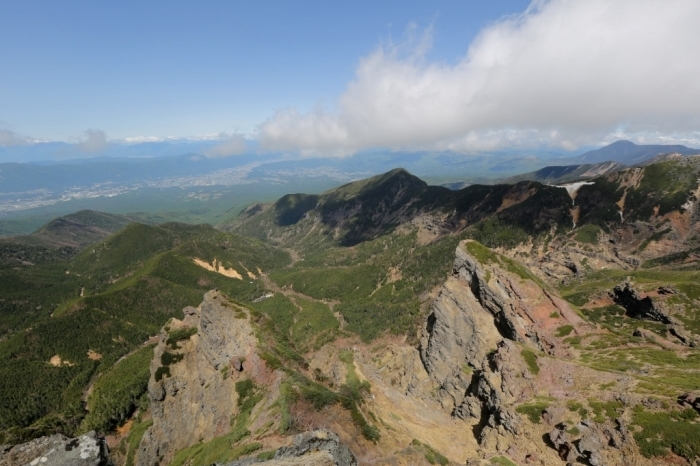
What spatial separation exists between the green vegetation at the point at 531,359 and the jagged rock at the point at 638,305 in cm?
4908

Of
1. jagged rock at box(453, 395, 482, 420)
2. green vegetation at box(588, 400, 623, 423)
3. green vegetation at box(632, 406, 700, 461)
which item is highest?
green vegetation at box(632, 406, 700, 461)

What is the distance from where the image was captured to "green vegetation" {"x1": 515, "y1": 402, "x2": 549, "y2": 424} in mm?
45072

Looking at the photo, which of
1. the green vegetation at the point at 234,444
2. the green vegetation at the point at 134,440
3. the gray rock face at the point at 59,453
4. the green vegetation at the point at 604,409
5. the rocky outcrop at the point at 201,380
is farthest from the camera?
the green vegetation at the point at 134,440

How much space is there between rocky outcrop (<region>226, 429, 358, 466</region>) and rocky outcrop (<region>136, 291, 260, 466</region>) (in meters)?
29.3

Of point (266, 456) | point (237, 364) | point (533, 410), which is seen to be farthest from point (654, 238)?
point (266, 456)

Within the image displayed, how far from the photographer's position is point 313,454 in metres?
26.4

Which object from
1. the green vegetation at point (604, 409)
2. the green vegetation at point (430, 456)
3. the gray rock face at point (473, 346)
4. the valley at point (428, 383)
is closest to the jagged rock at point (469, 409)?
the gray rock face at point (473, 346)

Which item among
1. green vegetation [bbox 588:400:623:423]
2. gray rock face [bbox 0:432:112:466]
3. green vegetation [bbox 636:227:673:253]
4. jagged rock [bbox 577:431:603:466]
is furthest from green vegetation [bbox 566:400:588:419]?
green vegetation [bbox 636:227:673:253]

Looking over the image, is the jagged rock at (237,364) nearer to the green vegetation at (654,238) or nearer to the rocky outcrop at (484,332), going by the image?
the rocky outcrop at (484,332)

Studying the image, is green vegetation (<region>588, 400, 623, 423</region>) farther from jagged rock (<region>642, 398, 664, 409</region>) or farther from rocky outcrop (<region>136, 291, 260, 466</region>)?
rocky outcrop (<region>136, 291, 260, 466</region>)

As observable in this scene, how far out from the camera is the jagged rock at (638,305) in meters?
83.4

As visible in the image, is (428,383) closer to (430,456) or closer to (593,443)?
(593,443)

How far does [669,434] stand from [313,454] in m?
36.7

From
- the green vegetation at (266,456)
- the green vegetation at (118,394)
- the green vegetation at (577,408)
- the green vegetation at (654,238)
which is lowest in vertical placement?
the green vegetation at (118,394)
